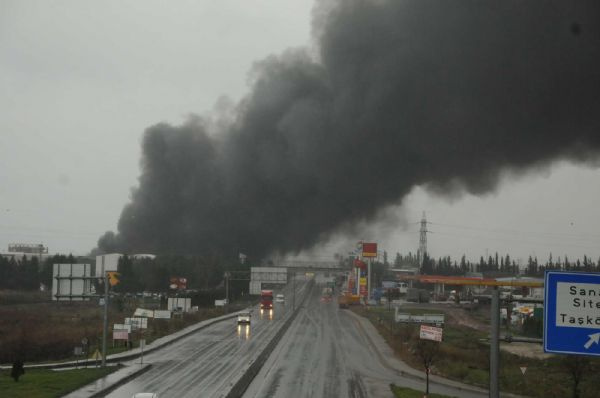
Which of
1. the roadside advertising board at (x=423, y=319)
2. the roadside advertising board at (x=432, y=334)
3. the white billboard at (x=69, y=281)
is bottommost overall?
the roadside advertising board at (x=423, y=319)

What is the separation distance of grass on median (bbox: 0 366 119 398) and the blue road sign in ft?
64.2

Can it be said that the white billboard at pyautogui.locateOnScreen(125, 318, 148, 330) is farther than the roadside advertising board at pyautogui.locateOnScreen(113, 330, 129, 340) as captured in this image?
Yes

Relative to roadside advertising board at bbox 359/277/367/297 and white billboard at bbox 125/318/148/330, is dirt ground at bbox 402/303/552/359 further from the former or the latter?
white billboard at bbox 125/318/148/330

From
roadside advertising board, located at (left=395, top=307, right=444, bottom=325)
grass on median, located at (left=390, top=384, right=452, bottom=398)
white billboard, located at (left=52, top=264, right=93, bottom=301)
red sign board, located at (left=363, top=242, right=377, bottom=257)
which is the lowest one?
grass on median, located at (left=390, top=384, right=452, bottom=398)

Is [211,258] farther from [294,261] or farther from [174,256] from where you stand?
[294,261]

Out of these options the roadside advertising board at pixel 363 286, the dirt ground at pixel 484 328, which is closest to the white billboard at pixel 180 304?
the dirt ground at pixel 484 328

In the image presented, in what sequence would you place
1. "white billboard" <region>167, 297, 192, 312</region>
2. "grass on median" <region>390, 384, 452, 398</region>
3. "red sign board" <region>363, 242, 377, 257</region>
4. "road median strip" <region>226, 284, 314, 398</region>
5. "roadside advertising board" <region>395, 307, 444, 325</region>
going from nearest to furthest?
"road median strip" <region>226, 284, 314, 398</region>, "grass on median" <region>390, 384, 452, 398</region>, "roadside advertising board" <region>395, 307, 444, 325</region>, "white billboard" <region>167, 297, 192, 312</region>, "red sign board" <region>363, 242, 377, 257</region>

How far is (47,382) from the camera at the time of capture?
1092 inches

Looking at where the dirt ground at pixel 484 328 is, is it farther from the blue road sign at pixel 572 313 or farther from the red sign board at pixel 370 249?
the blue road sign at pixel 572 313

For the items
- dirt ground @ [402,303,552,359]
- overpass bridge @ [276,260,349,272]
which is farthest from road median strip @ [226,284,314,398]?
overpass bridge @ [276,260,349,272]

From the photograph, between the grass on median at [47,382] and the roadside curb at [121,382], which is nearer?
the grass on median at [47,382]

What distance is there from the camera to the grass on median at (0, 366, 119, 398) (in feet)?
82.4

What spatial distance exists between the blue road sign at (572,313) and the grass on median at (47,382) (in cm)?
1955

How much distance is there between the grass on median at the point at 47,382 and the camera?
25125 millimetres
